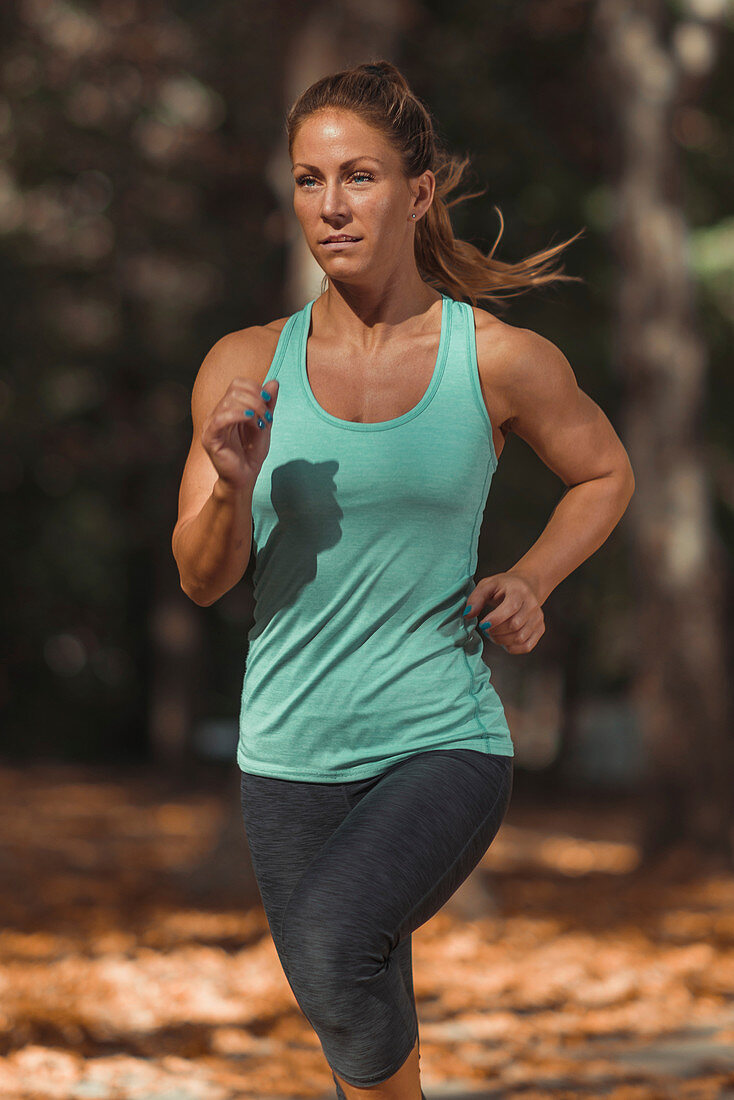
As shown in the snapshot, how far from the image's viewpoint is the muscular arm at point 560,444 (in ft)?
8.71

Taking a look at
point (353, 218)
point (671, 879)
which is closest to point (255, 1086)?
point (353, 218)

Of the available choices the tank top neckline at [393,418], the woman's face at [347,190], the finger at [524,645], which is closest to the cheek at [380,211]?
the woman's face at [347,190]

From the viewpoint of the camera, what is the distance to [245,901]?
7.69 m

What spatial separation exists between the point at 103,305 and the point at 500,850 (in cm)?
899

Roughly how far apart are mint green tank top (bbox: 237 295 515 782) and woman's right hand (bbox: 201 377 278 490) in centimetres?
17

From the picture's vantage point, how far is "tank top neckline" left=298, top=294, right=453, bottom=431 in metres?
2.53

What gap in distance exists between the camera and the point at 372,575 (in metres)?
2.53

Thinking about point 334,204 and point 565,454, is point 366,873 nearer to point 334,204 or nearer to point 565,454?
point 565,454

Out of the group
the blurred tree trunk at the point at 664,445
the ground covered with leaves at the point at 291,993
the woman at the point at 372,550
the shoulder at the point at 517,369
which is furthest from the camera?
the blurred tree trunk at the point at 664,445

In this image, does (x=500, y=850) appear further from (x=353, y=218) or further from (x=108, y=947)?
(x=353, y=218)

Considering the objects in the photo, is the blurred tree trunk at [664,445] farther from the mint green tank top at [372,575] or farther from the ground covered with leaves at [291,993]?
the mint green tank top at [372,575]

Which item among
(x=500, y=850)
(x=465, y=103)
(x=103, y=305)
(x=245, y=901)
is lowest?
(x=500, y=850)

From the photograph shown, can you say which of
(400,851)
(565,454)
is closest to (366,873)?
(400,851)

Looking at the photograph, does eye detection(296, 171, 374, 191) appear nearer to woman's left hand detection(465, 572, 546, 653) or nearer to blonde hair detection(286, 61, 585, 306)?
blonde hair detection(286, 61, 585, 306)
